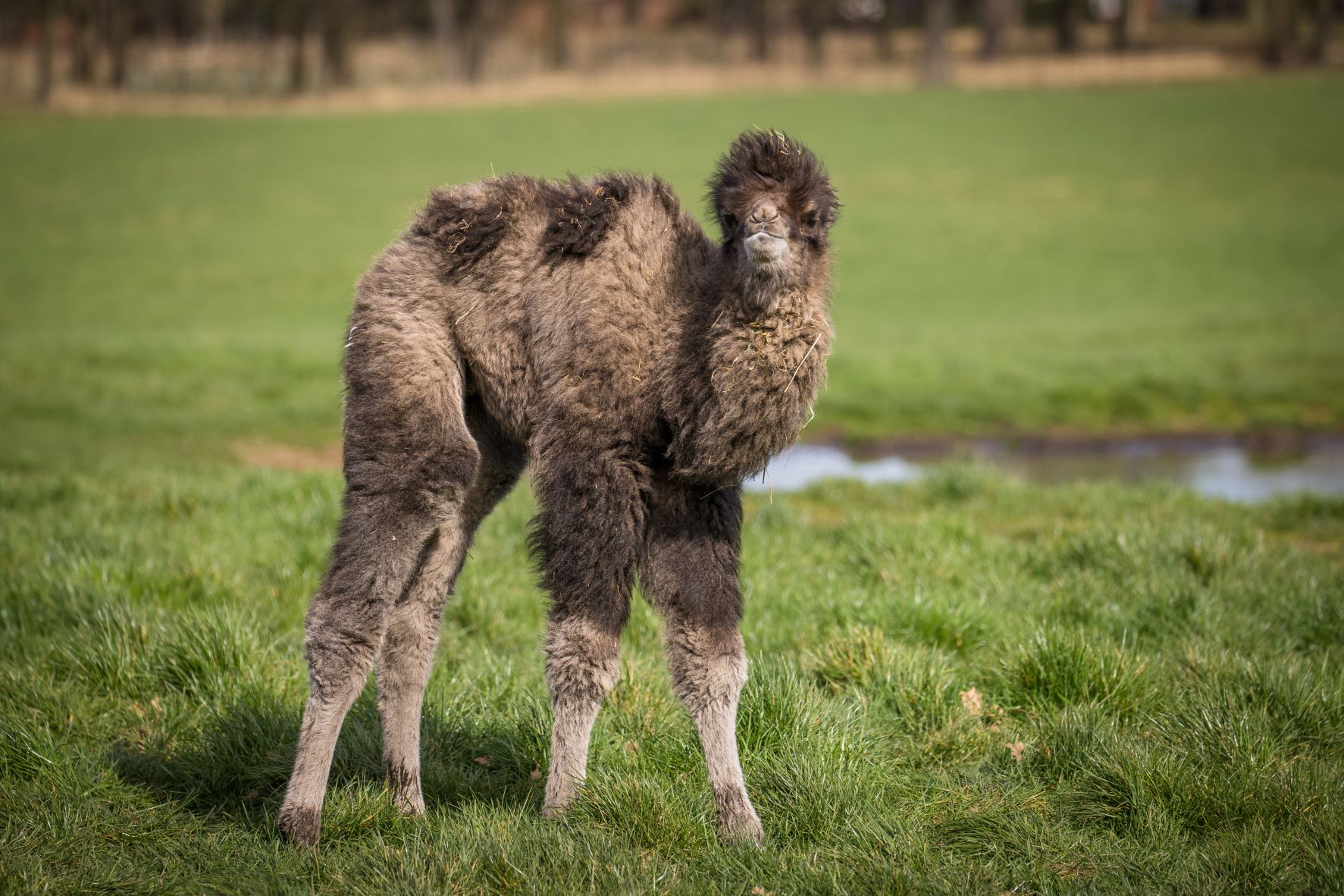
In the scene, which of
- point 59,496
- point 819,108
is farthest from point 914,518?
point 819,108

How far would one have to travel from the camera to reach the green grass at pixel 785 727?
4160 mm

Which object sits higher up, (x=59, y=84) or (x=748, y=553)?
(x=59, y=84)

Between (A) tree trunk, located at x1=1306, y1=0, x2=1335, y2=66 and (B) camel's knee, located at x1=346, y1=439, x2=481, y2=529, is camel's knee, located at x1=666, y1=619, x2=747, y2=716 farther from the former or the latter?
(A) tree trunk, located at x1=1306, y1=0, x2=1335, y2=66

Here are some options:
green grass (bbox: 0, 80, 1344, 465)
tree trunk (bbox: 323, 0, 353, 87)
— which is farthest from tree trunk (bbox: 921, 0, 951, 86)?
tree trunk (bbox: 323, 0, 353, 87)

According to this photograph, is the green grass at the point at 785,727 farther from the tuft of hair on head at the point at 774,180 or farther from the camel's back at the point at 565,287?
the tuft of hair on head at the point at 774,180

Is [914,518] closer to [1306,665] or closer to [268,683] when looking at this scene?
[1306,665]

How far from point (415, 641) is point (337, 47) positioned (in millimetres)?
59122

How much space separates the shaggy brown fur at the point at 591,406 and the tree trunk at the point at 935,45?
52.9 meters

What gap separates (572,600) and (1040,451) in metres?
11.5

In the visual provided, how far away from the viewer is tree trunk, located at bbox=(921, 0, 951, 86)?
179 ft

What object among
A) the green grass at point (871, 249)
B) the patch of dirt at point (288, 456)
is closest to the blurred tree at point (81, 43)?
the green grass at point (871, 249)

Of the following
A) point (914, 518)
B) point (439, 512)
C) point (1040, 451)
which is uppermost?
point (439, 512)

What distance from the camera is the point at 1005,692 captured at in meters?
5.41

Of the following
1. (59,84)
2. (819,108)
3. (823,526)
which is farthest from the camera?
(59,84)
